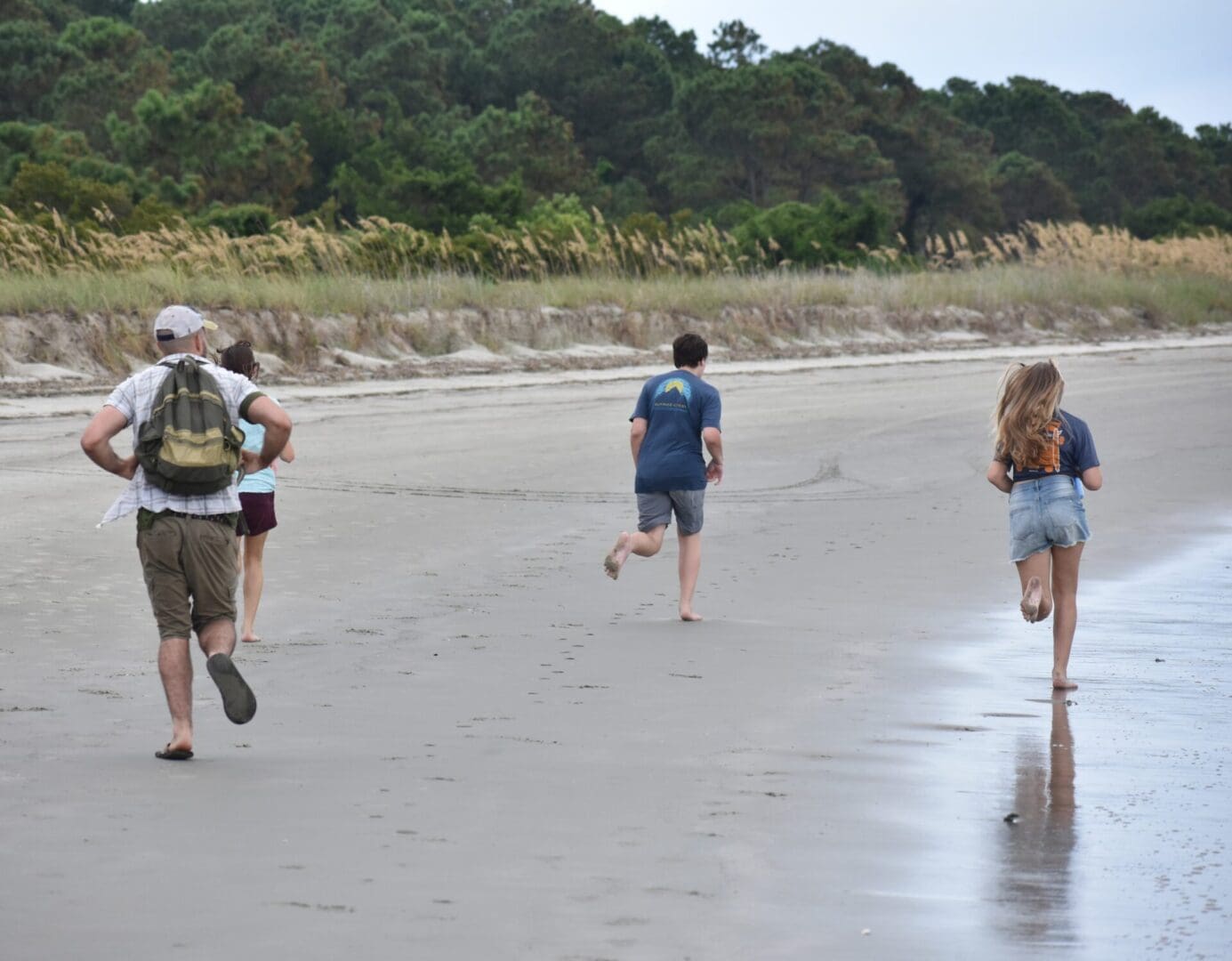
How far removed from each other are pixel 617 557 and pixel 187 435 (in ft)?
12.3

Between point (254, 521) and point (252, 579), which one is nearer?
point (254, 521)

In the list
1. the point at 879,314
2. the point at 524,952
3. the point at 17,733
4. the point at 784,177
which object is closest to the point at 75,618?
the point at 17,733

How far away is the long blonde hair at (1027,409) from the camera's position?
857 centimetres

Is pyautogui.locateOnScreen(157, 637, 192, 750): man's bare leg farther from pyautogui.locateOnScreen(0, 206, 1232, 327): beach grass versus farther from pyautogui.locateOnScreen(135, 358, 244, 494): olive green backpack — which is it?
pyautogui.locateOnScreen(0, 206, 1232, 327): beach grass

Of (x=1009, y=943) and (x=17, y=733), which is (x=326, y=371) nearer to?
(x=17, y=733)

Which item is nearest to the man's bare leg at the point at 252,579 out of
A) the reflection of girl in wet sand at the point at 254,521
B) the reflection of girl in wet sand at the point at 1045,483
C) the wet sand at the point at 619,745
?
the reflection of girl in wet sand at the point at 254,521

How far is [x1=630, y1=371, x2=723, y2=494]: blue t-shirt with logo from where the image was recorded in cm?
1020

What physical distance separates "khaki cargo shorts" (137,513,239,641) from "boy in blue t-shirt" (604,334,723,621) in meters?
3.43

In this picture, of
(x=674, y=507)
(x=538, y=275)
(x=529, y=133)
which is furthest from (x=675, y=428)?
(x=529, y=133)

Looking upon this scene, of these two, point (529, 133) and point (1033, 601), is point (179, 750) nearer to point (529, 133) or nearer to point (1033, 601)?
point (1033, 601)

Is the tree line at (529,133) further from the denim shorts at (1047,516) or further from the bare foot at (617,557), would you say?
the denim shorts at (1047,516)

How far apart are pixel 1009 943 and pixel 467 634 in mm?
4918

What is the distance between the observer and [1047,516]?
28.5 ft

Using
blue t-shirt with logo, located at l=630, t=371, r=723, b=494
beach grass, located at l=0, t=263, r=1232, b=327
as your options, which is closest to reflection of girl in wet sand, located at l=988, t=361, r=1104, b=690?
blue t-shirt with logo, located at l=630, t=371, r=723, b=494
